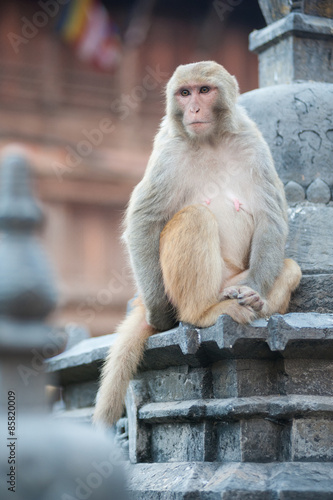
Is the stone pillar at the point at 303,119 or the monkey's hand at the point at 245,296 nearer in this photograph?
the monkey's hand at the point at 245,296

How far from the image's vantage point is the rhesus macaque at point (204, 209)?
13.7 feet

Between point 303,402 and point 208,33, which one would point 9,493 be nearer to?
point 303,402

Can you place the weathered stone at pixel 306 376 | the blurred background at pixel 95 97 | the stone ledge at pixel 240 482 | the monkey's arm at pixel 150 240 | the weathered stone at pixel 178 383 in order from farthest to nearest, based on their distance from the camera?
the blurred background at pixel 95 97, the monkey's arm at pixel 150 240, the weathered stone at pixel 178 383, the weathered stone at pixel 306 376, the stone ledge at pixel 240 482

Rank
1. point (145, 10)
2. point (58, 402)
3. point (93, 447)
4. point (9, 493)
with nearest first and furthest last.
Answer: point (93, 447)
point (9, 493)
point (58, 402)
point (145, 10)

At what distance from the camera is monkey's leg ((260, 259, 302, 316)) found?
417cm

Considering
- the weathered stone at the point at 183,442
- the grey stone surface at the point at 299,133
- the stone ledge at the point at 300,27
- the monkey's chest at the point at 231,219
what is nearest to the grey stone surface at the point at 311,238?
the grey stone surface at the point at 299,133

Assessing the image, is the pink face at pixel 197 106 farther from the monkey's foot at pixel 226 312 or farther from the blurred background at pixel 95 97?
the blurred background at pixel 95 97

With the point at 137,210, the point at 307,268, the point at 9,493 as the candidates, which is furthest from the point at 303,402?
the point at 9,493

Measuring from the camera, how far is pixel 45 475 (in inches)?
85.0

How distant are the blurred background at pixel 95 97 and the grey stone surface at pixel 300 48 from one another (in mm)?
6674

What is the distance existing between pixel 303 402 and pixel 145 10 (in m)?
9.63

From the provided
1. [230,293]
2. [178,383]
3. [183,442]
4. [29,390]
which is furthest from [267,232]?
[29,390]

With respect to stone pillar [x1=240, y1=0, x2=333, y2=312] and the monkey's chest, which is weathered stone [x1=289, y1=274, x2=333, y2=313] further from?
the monkey's chest

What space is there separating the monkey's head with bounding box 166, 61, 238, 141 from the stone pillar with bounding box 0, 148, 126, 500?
907mm
